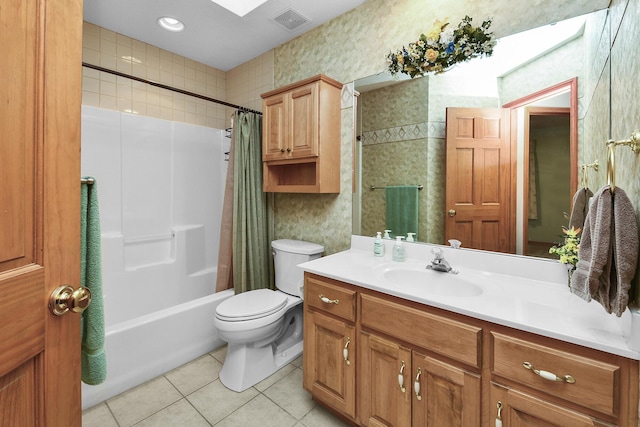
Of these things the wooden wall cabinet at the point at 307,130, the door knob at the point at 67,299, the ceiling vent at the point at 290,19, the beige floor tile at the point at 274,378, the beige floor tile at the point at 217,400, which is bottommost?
the beige floor tile at the point at 217,400

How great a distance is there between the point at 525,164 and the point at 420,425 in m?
1.22

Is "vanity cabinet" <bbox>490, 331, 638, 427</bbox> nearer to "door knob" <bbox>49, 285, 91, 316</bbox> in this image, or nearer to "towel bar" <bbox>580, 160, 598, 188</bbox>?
"towel bar" <bbox>580, 160, 598, 188</bbox>

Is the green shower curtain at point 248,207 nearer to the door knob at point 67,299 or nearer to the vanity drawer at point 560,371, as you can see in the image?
the door knob at point 67,299

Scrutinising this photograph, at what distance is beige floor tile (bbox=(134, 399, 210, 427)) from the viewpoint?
1.47m

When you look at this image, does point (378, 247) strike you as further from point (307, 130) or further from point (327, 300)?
point (307, 130)

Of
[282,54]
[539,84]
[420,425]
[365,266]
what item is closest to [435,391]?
[420,425]

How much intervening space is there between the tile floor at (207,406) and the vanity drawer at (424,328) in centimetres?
69

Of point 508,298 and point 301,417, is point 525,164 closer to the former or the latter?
point 508,298

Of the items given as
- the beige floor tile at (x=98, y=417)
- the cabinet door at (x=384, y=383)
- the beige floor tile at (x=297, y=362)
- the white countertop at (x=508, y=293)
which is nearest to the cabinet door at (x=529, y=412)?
the white countertop at (x=508, y=293)

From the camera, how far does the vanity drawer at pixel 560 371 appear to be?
779 mm

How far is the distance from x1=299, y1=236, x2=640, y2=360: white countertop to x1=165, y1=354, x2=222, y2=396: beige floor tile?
1.04 meters

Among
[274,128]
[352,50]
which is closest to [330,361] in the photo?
[274,128]

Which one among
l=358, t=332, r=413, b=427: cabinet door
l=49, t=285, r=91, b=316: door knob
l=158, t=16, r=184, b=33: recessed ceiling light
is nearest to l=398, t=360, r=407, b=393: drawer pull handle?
l=358, t=332, r=413, b=427: cabinet door

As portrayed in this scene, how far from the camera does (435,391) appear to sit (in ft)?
3.57
